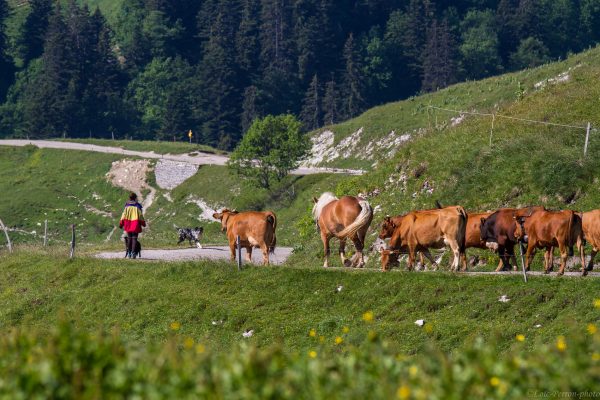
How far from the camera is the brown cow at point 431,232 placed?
29297 millimetres

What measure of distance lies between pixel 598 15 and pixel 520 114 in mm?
148356

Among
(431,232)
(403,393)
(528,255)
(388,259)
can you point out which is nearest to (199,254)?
(388,259)

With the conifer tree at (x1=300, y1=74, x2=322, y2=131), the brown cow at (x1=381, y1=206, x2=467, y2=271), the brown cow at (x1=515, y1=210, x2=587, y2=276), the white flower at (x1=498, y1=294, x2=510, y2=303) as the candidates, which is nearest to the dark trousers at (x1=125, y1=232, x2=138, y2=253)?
the brown cow at (x1=381, y1=206, x2=467, y2=271)

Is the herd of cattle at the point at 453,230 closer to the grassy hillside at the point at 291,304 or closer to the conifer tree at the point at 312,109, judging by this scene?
the grassy hillside at the point at 291,304

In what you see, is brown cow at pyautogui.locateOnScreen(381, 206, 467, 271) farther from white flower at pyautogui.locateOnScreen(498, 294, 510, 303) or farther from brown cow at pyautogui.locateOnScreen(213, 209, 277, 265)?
brown cow at pyautogui.locateOnScreen(213, 209, 277, 265)

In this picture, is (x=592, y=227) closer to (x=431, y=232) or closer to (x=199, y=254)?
(x=431, y=232)

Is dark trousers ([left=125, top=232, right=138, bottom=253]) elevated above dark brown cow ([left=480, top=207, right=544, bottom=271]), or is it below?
below

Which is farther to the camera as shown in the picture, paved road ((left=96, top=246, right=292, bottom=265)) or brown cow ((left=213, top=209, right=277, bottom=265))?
paved road ((left=96, top=246, right=292, bottom=265))

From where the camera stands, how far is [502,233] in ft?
98.3

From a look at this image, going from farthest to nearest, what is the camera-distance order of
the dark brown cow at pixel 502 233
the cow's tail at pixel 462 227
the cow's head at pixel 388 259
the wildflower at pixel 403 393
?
the cow's head at pixel 388 259 → the dark brown cow at pixel 502 233 → the cow's tail at pixel 462 227 → the wildflower at pixel 403 393

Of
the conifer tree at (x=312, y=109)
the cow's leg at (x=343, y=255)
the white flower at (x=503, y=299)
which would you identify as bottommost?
the white flower at (x=503, y=299)

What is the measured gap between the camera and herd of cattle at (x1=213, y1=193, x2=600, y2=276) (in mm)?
27625

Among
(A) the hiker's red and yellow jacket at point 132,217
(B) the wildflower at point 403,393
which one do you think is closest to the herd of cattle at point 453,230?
(A) the hiker's red and yellow jacket at point 132,217

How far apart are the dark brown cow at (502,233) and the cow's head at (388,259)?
7.94 feet
